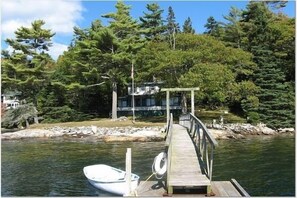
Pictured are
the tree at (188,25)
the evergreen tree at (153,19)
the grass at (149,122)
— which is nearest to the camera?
the grass at (149,122)

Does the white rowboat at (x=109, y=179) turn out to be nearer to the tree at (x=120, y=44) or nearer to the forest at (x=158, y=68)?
the forest at (x=158, y=68)

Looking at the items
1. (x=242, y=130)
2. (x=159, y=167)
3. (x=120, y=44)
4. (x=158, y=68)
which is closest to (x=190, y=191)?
(x=159, y=167)

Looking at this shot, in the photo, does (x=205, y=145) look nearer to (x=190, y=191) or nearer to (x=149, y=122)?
(x=190, y=191)

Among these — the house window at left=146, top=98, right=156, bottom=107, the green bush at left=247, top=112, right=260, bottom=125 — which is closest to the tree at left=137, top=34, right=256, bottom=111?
the green bush at left=247, top=112, right=260, bottom=125

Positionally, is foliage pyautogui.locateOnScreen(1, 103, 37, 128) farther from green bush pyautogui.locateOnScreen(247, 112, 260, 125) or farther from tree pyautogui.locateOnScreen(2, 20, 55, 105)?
green bush pyautogui.locateOnScreen(247, 112, 260, 125)

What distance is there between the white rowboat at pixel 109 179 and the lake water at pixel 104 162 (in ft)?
0.83

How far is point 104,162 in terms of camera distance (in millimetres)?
16562

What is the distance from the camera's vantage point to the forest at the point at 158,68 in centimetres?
2997

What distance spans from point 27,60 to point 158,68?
462 inches

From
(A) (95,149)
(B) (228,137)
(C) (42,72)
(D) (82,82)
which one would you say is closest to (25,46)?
(C) (42,72)

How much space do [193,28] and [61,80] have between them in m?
23.0

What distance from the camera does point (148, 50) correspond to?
31875mm

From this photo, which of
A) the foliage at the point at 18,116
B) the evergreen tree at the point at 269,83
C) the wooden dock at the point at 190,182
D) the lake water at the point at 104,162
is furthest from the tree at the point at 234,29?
the wooden dock at the point at 190,182

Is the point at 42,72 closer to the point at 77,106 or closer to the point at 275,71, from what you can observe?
the point at 77,106
